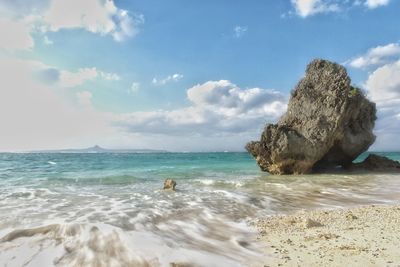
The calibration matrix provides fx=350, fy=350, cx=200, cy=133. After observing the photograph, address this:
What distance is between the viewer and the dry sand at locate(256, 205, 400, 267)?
564 centimetres

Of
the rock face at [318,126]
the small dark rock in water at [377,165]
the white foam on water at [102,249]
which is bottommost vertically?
the white foam on water at [102,249]

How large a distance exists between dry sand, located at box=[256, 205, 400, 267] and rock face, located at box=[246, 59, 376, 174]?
13.9 metres

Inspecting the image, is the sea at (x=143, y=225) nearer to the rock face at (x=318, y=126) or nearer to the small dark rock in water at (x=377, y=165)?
the rock face at (x=318, y=126)

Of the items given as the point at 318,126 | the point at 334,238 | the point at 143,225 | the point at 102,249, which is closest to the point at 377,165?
the point at 318,126

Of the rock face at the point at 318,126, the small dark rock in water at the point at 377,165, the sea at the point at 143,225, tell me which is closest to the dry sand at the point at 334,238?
the sea at the point at 143,225

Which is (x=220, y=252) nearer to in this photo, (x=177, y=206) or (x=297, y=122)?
(x=177, y=206)

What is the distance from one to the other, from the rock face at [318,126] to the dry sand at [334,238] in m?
13.9

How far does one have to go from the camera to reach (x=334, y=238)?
6.88 m

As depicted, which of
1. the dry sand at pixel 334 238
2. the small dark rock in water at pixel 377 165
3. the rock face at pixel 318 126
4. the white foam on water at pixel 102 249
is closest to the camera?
the white foam on water at pixel 102 249

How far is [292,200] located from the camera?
1231 cm

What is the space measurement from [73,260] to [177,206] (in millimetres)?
5071

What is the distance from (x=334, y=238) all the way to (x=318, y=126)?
59.0 ft

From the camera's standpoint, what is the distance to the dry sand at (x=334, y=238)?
18.5ft

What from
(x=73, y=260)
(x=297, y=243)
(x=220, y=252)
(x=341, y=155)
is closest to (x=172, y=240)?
(x=220, y=252)
